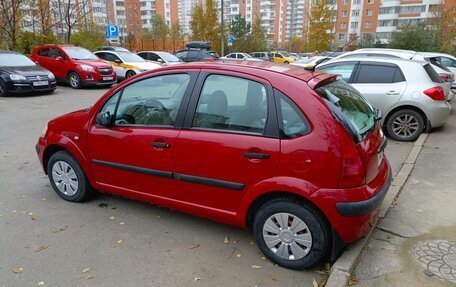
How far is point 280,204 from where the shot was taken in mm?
2924

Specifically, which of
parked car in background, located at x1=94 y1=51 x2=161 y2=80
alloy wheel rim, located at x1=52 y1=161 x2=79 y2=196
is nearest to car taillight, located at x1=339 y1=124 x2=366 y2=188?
alloy wheel rim, located at x1=52 y1=161 x2=79 y2=196

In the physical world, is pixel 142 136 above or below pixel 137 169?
above

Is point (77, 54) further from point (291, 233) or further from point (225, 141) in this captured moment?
point (291, 233)

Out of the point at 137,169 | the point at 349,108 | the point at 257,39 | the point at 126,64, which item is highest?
the point at 257,39

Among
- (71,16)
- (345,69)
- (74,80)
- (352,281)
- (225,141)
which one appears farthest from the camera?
(71,16)

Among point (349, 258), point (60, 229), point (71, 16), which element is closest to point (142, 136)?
point (60, 229)

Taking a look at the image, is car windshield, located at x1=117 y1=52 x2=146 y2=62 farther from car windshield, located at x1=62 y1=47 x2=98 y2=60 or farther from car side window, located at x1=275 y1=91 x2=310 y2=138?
car side window, located at x1=275 y1=91 x2=310 y2=138

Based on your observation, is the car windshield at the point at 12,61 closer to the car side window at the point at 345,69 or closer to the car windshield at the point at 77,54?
the car windshield at the point at 77,54

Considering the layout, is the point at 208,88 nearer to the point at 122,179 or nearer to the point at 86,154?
the point at 122,179

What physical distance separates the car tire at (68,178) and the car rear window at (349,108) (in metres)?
2.82

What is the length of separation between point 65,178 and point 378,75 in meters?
5.91

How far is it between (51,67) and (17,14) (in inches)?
321

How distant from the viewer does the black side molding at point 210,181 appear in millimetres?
3048

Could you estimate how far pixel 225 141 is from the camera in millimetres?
3008
